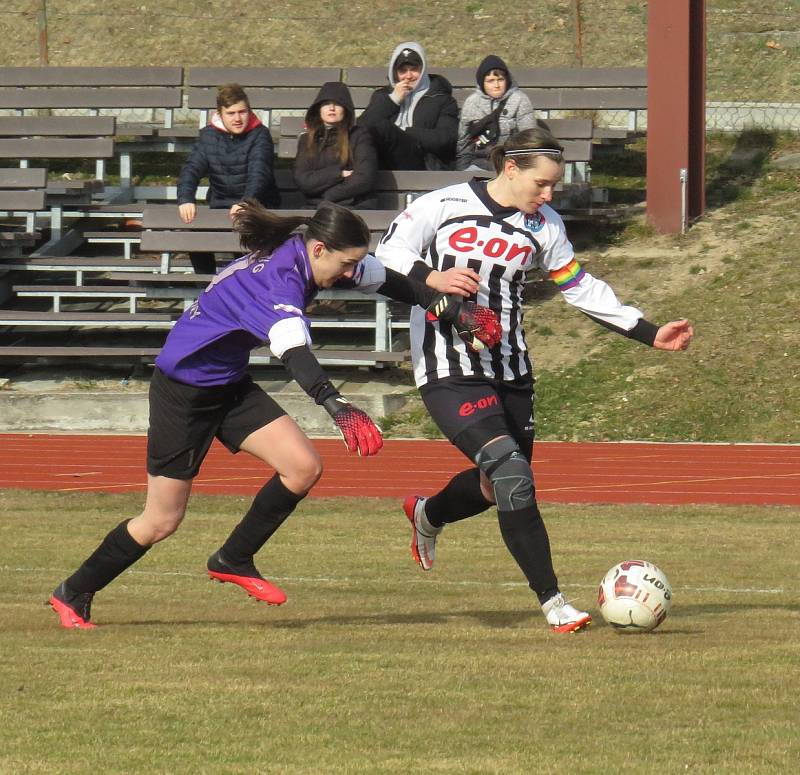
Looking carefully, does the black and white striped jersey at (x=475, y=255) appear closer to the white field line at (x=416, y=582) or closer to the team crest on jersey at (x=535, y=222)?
the team crest on jersey at (x=535, y=222)

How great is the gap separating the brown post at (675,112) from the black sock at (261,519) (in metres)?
13.2

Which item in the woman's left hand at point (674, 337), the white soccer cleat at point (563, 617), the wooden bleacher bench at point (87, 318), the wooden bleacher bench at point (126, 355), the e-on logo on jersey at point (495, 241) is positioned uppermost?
the e-on logo on jersey at point (495, 241)

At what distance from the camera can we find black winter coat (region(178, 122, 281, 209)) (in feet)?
53.2

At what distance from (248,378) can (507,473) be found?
1139mm

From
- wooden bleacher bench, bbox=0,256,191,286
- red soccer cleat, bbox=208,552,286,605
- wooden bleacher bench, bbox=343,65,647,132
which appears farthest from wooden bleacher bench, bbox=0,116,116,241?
red soccer cleat, bbox=208,552,286,605

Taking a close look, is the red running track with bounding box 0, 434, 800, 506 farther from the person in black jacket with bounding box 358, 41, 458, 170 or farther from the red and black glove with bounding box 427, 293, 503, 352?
the red and black glove with bounding box 427, 293, 503, 352

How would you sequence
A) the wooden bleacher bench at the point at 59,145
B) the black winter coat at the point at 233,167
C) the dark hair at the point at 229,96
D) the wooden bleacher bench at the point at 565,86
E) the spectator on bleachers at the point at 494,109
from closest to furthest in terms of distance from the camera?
the dark hair at the point at 229,96 → the black winter coat at the point at 233,167 → the spectator on bleachers at the point at 494,109 → the wooden bleacher bench at the point at 59,145 → the wooden bleacher bench at the point at 565,86

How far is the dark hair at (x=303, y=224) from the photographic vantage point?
5930mm

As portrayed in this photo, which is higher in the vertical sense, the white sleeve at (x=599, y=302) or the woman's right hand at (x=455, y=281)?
the woman's right hand at (x=455, y=281)

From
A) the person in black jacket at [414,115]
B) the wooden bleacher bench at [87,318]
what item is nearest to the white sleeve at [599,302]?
the person in black jacket at [414,115]

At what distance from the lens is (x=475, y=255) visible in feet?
21.7

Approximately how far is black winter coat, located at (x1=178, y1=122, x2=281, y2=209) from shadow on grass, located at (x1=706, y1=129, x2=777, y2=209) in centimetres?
644

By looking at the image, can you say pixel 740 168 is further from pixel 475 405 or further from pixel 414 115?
pixel 475 405

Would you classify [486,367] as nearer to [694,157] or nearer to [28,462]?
[28,462]
